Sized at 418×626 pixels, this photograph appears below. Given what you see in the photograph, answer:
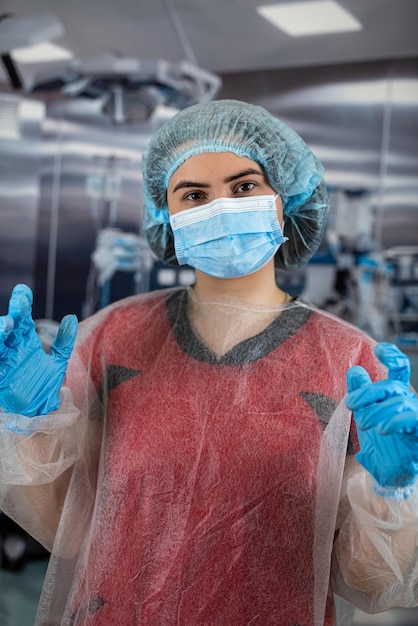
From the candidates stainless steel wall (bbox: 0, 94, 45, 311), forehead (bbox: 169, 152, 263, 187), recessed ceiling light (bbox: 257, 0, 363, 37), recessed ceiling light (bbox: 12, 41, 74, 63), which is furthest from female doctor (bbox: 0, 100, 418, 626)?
stainless steel wall (bbox: 0, 94, 45, 311)

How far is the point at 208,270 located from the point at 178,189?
0.48 ft

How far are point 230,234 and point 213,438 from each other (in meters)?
0.33

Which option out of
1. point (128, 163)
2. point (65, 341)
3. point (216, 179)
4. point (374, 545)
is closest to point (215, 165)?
point (216, 179)

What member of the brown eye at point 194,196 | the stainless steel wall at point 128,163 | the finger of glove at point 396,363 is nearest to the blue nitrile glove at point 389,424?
the finger of glove at point 396,363

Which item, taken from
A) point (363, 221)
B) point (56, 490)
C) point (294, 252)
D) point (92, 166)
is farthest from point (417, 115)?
point (56, 490)

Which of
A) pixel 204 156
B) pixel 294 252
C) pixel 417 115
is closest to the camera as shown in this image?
pixel 204 156

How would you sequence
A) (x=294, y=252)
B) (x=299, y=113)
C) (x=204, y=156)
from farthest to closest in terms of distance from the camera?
(x=299, y=113) → (x=294, y=252) → (x=204, y=156)

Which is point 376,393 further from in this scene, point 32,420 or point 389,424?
point 32,420

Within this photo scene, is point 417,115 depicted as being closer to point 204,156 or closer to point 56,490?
point 204,156

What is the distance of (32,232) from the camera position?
3.79 m

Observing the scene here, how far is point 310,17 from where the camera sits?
9.44 ft

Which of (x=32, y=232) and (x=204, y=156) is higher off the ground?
(x=204, y=156)

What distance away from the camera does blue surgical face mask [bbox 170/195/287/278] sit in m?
1.11

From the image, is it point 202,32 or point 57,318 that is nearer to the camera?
point 202,32
